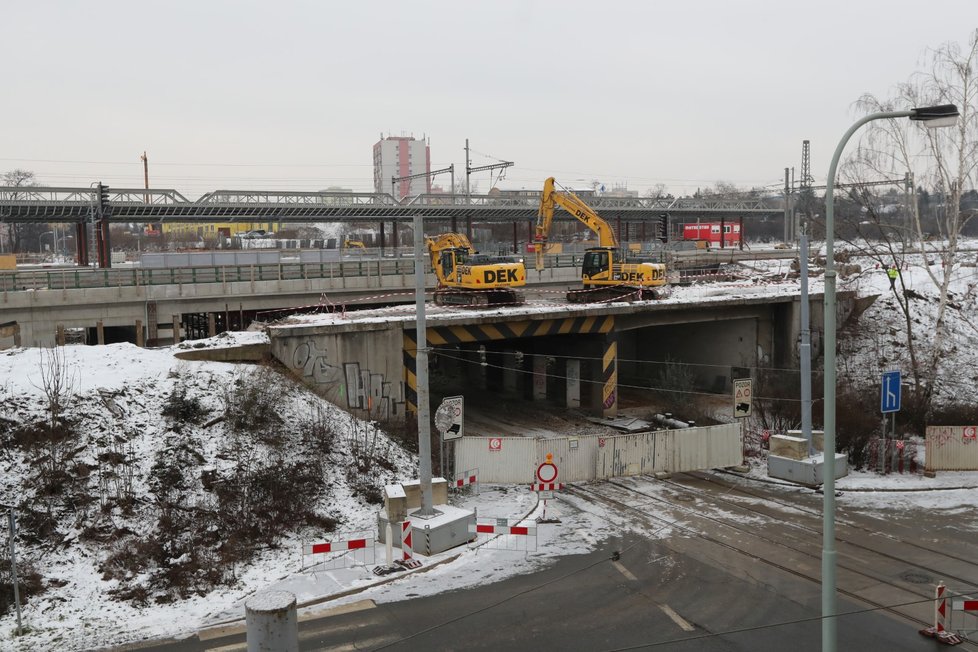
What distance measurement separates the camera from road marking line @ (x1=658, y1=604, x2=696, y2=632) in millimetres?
12625

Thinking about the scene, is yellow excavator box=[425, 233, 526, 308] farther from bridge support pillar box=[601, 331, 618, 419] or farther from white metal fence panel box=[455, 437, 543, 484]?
white metal fence panel box=[455, 437, 543, 484]

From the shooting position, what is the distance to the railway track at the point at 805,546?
1401 cm

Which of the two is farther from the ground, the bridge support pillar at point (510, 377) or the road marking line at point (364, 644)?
the bridge support pillar at point (510, 377)

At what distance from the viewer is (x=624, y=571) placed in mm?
15250

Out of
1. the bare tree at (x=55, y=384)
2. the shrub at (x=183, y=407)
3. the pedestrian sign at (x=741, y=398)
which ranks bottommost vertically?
the pedestrian sign at (x=741, y=398)

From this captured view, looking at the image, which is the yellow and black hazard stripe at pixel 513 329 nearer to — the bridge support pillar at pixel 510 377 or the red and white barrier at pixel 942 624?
the bridge support pillar at pixel 510 377

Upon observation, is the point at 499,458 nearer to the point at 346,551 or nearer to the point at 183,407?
the point at 346,551

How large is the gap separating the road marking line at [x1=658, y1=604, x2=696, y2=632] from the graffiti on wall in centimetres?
1424

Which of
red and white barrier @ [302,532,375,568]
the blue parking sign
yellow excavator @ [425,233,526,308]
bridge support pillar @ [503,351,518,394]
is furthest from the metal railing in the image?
the blue parking sign

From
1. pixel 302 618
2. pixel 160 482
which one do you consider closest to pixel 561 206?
pixel 160 482

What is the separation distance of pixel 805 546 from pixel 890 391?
714cm

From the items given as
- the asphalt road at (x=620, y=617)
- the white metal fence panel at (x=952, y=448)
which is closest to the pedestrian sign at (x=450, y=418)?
the asphalt road at (x=620, y=617)

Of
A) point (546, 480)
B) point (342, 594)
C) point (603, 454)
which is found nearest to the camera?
point (342, 594)

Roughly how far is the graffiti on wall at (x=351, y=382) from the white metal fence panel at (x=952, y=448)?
16.8m
